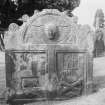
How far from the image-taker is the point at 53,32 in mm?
4898

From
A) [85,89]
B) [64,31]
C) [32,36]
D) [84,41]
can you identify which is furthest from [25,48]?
[85,89]

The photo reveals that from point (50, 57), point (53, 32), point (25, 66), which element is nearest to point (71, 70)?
point (50, 57)

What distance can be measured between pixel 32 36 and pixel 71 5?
11.9 m

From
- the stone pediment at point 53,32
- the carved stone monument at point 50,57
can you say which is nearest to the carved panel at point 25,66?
the carved stone monument at point 50,57

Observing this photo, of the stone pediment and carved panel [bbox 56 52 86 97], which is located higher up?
the stone pediment

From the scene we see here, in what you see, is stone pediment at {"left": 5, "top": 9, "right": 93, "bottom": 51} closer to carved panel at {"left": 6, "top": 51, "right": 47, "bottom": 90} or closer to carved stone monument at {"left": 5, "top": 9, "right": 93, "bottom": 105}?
carved stone monument at {"left": 5, "top": 9, "right": 93, "bottom": 105}

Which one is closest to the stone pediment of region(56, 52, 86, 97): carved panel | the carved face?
the carved face

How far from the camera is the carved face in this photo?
4.89 m

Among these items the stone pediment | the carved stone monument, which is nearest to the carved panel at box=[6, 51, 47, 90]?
the carved stone monument

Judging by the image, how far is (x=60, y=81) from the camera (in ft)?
16.2

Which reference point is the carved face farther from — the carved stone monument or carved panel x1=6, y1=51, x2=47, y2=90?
carved panel x1=6, y1=51, x2=47, y2=90

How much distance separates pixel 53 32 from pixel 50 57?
644mm

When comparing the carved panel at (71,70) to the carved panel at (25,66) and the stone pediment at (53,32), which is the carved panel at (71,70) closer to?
the stone pediment at (53,32)

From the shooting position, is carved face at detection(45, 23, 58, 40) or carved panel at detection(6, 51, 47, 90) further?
carved face at detection(45, 23, 58, 40)
